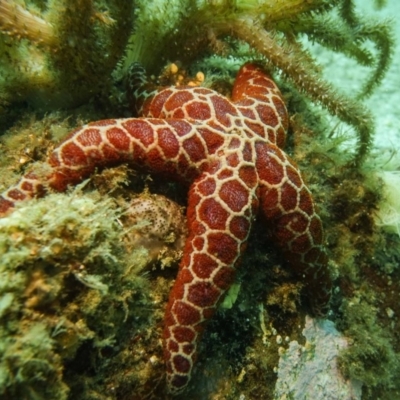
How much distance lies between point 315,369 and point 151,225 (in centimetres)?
306

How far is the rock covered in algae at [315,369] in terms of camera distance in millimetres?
4672

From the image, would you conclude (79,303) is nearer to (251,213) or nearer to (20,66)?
(251,213)

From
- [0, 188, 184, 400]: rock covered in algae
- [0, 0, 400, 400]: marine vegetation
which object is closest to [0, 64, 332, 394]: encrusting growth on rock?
[0, 0, 400, 400]: marine vegetation

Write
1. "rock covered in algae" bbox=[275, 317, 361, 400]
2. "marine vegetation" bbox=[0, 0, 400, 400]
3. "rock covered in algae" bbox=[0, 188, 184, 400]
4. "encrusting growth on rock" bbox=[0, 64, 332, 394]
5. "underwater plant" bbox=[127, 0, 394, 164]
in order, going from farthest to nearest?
"underwater plant" bbox=[127, 0, 394, 164] → "rock covered in algae" bbox=[275, 317, 361, 400] → "encrusting growth on rock" bbox=[0, 64, 332, 394] → "marine vegetation" bbox=[0, 0, 400, 400] → "rock covered in algae" bbox=[0, 188, 184, 400]

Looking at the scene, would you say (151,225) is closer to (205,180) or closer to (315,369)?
(205,180)

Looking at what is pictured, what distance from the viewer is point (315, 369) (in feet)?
16.2

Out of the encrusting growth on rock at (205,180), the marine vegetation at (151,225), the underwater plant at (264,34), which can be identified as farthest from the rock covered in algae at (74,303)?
the underwater plant at (264,34)

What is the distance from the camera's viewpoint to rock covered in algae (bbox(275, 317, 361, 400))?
4672 mm

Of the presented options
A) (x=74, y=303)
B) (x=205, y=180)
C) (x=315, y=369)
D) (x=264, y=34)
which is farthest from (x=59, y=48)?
(x=315, y=369)

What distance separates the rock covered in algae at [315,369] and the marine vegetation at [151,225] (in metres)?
0.14

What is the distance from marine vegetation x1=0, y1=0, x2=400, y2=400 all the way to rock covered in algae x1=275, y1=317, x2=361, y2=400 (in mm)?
139

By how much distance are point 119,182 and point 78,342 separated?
166 centimetres

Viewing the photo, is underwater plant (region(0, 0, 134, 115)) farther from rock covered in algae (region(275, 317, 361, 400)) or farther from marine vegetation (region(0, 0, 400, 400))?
rock covered in algae (region(275, 317, 361, 400))

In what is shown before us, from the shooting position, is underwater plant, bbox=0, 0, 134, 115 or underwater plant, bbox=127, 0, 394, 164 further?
underwater plant, bbox=127, 0, 394, 164
